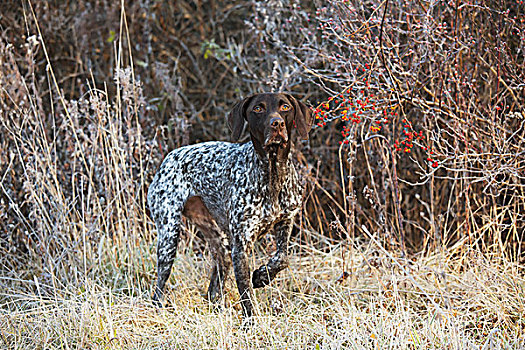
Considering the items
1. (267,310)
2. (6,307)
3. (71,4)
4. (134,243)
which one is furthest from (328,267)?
(71,4)

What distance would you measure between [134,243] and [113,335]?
1184mm

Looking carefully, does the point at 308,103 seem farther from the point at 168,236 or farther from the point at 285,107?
the point at 168,236

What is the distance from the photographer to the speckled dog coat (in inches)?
139

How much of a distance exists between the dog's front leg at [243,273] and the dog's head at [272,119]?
0.51 m

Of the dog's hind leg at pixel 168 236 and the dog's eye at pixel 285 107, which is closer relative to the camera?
the dog's eye at pixel 285 107

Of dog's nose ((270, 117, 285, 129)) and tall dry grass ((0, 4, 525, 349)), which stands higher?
dog's nose ((270, 117, 285, 129))

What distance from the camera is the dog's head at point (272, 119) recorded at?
11.0 feet

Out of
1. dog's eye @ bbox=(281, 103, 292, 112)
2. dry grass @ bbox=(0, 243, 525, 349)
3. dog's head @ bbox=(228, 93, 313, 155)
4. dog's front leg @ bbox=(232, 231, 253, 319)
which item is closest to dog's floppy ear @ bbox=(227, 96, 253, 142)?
dog's head @ bbox=(228, 93, 313, 155)

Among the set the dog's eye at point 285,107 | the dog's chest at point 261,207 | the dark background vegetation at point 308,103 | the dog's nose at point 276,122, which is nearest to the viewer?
the dog's nose at point 276,122

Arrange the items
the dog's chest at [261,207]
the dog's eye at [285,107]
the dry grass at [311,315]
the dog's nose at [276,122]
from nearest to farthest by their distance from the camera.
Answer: the dry grass at [311,315]
the dog's nose at [276,122]
the dog's eye at [285,107]
the dog's chest at [261,207]

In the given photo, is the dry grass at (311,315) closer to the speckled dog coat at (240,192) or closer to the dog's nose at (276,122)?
the speckled dog coat at (240,192)

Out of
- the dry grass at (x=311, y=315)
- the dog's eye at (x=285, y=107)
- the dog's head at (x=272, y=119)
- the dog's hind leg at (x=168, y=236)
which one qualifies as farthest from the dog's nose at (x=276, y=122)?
the dog's hind leg at (x=168, y=236)

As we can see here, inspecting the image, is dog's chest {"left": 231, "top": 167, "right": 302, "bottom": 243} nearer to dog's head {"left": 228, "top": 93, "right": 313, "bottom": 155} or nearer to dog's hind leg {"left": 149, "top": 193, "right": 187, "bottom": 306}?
dog's head {"left": 228, "top": 93, "right": 313, "bottom": 155}

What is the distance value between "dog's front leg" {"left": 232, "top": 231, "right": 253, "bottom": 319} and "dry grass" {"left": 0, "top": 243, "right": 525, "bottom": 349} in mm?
78
